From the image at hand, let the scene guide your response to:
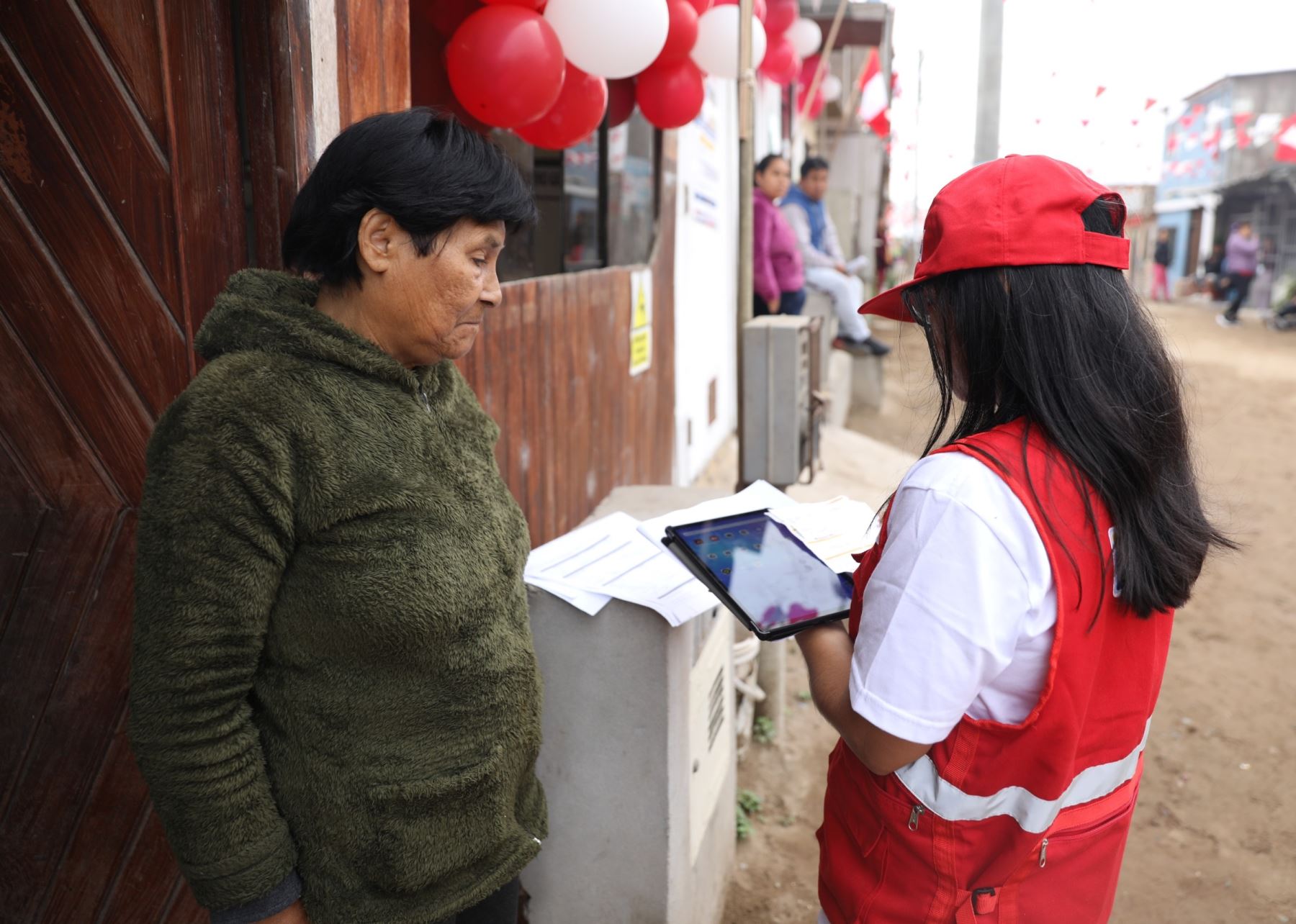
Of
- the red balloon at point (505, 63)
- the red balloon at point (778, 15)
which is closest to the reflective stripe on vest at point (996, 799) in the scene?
the red balloon at point (505, 63)

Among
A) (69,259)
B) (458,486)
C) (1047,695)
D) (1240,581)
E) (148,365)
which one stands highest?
(69,259)

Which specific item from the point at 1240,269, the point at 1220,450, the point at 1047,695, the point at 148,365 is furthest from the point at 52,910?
the point at 1240,269

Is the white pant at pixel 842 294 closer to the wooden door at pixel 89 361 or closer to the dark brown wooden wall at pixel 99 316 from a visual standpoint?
the dark brown wooden wall at pixel 99 316

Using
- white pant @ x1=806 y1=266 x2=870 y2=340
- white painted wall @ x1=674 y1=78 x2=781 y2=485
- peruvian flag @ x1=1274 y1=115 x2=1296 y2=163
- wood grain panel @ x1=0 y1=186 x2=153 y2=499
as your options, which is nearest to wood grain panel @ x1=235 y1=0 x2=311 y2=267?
wood grain panel @ x1=0 y1=186 x2=153 y2=499

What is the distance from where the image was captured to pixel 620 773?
2.14m

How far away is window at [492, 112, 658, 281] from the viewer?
3.47 metres

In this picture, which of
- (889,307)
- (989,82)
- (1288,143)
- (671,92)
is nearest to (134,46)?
(889,307)

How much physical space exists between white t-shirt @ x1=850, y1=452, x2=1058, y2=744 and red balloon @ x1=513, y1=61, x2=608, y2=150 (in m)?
2.08

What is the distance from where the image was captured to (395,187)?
1290 millimetres

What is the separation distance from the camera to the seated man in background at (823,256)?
866cm

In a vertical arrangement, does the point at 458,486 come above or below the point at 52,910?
above

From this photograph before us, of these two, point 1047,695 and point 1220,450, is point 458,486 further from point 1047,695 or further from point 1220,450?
point 1220,450

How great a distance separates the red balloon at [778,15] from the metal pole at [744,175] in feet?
8.71

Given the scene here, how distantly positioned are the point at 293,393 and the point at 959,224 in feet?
2.77
